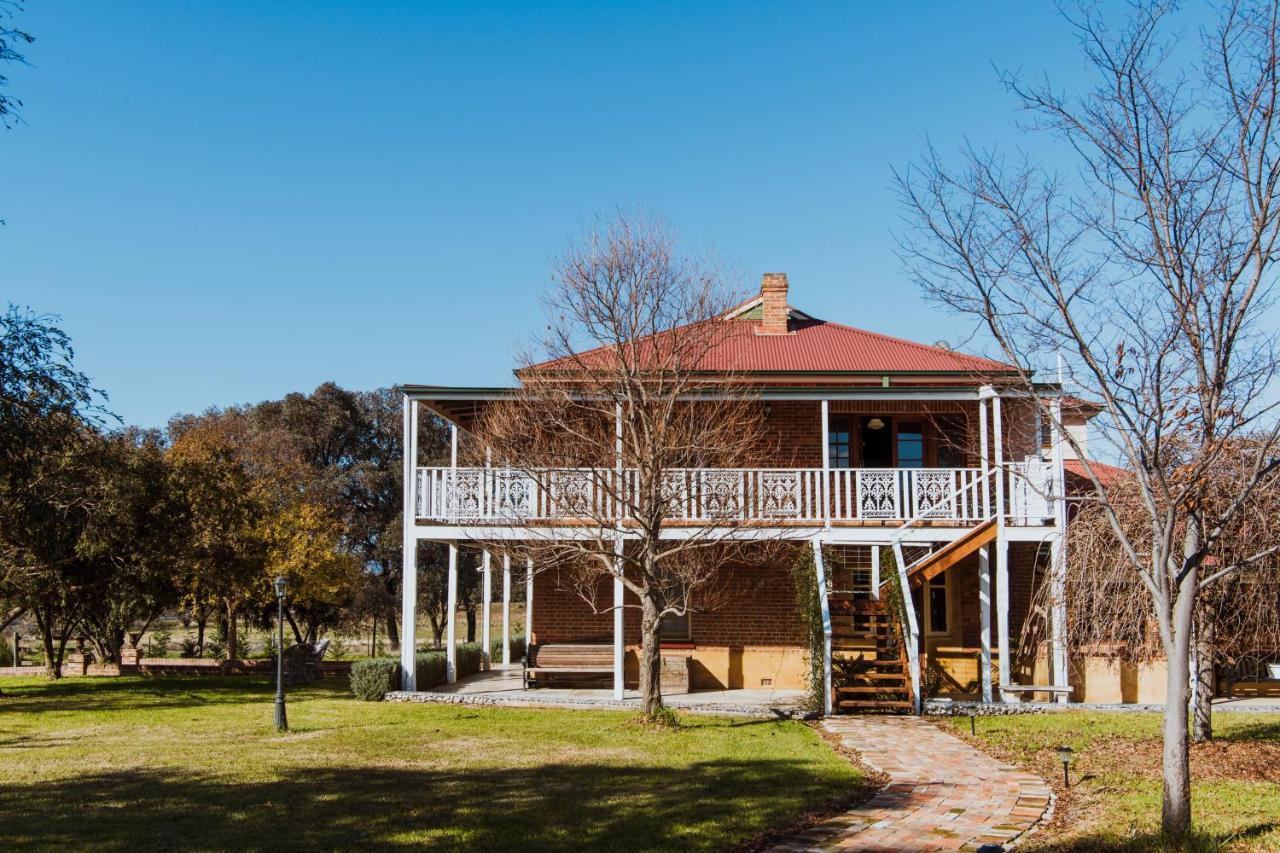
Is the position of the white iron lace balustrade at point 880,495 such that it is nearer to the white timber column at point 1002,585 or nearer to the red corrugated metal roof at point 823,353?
the white timber column at point 1002,585

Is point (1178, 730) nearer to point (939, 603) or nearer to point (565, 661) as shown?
point (565, 661)

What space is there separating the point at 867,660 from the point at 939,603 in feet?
14.5

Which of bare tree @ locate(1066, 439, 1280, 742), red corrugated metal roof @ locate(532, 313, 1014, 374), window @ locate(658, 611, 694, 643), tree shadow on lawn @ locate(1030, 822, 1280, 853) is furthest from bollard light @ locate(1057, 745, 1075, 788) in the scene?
window @ locate(658, 611, 694, 643)

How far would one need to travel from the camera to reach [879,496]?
18.4 m

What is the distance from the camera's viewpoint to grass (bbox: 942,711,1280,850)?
8.18m

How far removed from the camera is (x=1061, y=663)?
17.2 metres

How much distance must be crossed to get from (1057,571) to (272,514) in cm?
2278

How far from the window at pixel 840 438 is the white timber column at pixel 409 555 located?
798 centimetres

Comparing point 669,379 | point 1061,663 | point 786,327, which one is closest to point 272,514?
point 786,327

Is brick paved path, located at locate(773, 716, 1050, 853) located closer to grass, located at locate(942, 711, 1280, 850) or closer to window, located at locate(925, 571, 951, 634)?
grass, located at locate(942, 711, 1280, 850)

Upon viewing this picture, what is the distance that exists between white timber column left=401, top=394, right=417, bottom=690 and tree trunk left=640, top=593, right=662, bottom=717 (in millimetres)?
4940

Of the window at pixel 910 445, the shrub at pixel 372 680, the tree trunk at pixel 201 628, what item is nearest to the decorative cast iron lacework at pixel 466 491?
the shrub at pixel 372 680

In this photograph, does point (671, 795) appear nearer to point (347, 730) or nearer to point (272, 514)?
point (347, 730)

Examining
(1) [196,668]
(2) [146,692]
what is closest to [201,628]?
(1) [196,668]
